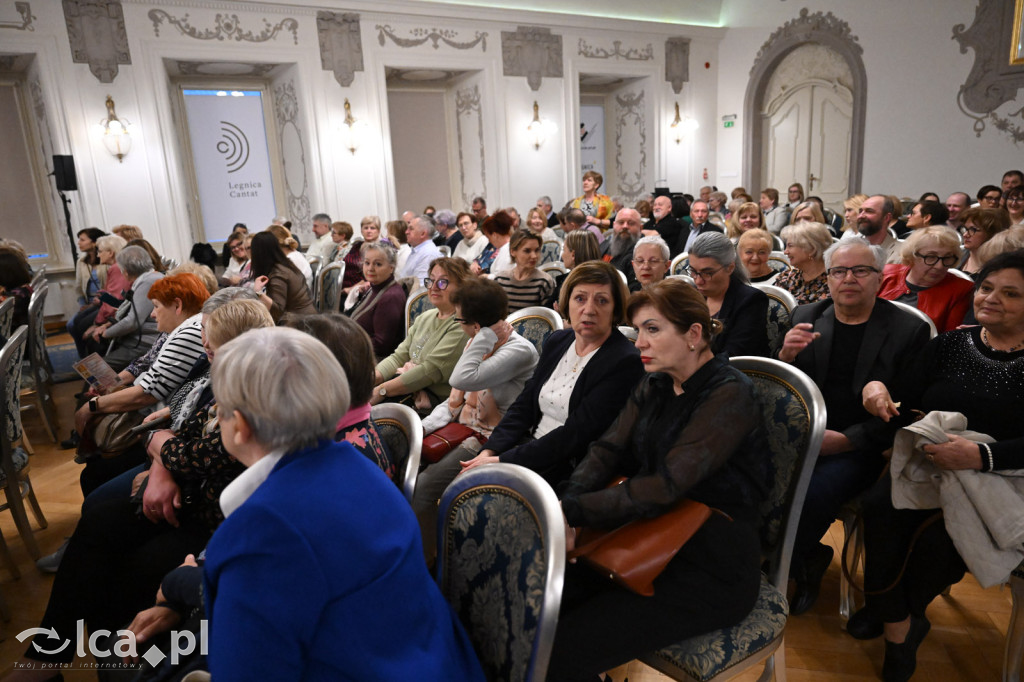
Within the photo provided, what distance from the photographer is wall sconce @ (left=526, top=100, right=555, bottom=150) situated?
32.7ft

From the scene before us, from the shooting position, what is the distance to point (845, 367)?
212cm

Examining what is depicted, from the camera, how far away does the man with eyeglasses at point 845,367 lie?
1.98m

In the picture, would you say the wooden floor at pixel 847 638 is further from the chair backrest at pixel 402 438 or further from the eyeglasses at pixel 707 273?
the eyeglasses at pixel 707 273

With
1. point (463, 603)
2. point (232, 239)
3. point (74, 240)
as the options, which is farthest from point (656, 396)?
point (74, 240)

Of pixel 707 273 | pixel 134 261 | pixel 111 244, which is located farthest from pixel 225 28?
pixel 707 273

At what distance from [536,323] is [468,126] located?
318 inches

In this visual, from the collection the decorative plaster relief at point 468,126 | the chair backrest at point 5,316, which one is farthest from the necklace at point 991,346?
the decorative plaster relief at point 468,126

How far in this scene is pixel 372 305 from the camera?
3598 mm

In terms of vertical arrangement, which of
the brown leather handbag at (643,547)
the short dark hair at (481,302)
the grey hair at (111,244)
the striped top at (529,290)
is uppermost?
the grey hair at (111,244)

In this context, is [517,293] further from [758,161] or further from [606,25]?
[758,161]

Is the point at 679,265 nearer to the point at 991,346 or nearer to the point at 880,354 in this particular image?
the point at 880,354

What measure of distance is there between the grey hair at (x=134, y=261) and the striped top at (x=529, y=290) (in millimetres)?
2278

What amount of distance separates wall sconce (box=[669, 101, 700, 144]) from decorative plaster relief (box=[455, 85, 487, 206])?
3748mm

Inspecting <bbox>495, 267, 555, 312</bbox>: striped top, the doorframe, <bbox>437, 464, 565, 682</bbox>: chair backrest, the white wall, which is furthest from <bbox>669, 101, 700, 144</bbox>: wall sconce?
<bbox>437, 464, 565, 682</bbox>: chair backrest
